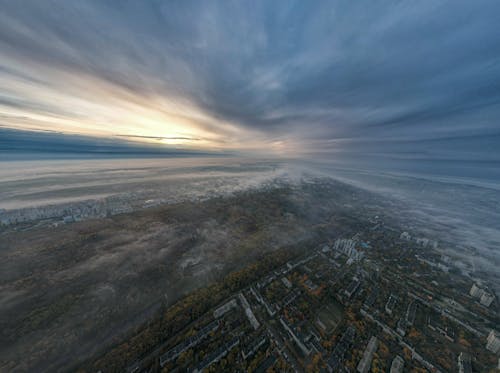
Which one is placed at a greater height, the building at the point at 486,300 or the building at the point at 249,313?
the building at the point at 249,313

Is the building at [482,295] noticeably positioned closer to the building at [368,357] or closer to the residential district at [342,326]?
the residential district at [342,326]

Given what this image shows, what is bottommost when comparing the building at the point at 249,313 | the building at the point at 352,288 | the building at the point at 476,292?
the building at the point at 476,292

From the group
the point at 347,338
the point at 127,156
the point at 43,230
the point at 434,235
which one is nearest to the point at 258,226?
the point at 347,338

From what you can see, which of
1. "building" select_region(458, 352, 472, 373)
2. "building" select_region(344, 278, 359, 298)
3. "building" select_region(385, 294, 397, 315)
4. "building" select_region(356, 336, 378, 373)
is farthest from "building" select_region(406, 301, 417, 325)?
"building" select_region(356, 336, 378, 373)

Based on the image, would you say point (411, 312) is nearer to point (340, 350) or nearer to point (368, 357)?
point (368, 357)

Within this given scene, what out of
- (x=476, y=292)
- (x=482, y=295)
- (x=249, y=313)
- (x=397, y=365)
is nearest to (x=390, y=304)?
(x=397, y=365)

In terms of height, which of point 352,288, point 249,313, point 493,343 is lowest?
point 493,343

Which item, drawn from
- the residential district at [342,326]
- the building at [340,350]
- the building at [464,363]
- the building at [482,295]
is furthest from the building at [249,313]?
the building at [482,295]

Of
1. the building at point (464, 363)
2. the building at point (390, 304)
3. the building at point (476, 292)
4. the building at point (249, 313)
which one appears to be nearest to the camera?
the building at point (464, 363)
